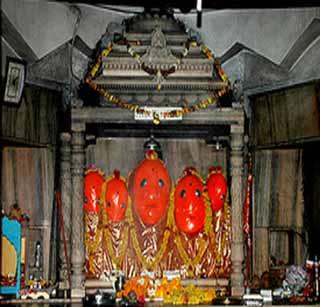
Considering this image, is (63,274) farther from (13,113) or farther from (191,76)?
(191,76)

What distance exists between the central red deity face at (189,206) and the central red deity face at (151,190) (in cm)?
13

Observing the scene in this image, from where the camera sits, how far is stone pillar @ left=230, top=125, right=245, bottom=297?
6.37m

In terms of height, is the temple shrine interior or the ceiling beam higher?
the ceiling beam

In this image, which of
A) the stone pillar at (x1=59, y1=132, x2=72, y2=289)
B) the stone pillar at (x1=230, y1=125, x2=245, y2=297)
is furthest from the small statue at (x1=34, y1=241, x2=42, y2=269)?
the stone pillar at (x1=230, y1=125, x2=245, y2=297)

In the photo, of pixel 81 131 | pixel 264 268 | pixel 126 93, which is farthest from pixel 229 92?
pixel 264 268

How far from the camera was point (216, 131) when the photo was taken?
22.5 ft

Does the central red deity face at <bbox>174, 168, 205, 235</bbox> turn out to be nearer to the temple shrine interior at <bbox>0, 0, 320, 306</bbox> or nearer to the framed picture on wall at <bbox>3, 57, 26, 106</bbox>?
the temple shrine interior at <bbox>0, 0, 320, 306</bbox>

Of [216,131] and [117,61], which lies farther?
[216,131]

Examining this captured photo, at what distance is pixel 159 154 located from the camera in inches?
278

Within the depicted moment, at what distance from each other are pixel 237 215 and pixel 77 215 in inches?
57.5

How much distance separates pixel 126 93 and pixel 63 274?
5.82 ft

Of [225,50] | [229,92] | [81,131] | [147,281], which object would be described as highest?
[225,50]

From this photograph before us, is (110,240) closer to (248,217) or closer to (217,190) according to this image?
(217,190)

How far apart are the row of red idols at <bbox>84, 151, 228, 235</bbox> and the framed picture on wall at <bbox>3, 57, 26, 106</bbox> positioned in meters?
1.08
